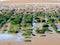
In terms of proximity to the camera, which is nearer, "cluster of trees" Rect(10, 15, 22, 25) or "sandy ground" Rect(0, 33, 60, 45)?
"sandy ground" Rect(0, 33, 60, 45)

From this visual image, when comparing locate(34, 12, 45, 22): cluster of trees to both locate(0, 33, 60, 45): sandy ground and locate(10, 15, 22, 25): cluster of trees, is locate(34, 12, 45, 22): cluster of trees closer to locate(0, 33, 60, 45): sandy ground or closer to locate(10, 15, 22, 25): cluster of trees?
locate(10, 15, 22, 25): cluster of trees

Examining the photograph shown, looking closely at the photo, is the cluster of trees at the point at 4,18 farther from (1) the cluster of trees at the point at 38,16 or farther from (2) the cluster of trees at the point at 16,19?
(1) the cluster of trees at the point at 38,16

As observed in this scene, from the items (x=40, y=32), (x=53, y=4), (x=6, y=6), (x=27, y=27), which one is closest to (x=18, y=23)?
(x=27, y=27)

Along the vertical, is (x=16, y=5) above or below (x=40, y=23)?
above

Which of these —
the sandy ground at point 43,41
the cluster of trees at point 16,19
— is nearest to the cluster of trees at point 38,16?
the cluster of trees at point 16,19

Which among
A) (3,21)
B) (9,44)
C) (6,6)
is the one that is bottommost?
(9,44)

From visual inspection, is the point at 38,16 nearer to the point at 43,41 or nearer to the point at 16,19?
the point at 16,19

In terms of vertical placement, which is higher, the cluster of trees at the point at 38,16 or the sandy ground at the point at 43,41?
the cluster of trees at the point at 38,16

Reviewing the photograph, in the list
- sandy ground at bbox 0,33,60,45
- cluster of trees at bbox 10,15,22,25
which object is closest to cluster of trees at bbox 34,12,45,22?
cluster of trees at bbox 10,15,22,25

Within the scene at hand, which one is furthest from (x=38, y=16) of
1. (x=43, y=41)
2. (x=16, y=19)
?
(x=43, y=41)

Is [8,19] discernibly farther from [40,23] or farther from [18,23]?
[40,23]

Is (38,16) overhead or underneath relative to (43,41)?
overhead
